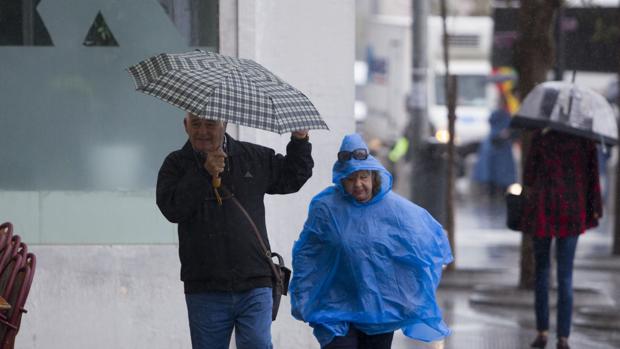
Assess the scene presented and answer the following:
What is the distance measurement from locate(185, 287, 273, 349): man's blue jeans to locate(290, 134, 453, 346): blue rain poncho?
1.18 feet

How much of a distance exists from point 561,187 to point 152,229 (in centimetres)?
279

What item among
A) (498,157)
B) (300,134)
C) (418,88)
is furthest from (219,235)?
(498,157)

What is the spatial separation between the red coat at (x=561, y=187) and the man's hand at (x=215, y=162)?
13.0 ft

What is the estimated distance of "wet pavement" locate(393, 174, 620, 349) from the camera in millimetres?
10086

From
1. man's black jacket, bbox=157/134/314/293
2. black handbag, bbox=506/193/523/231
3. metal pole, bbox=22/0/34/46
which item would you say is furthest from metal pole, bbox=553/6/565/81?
man's black jacket, bbox=157/134/314/293

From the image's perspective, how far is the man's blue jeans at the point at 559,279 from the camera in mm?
9359

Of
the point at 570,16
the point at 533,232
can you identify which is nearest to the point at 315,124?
the point at 533,232

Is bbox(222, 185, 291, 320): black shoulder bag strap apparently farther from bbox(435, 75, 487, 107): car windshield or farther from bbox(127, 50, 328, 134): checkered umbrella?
bbox(435, 75, 487, 107): car windshield

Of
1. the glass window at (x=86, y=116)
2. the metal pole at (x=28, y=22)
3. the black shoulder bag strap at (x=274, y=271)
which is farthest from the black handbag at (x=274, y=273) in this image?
the metal pole at (x=28, y=22)

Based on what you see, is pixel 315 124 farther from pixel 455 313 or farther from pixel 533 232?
pixel 455 313

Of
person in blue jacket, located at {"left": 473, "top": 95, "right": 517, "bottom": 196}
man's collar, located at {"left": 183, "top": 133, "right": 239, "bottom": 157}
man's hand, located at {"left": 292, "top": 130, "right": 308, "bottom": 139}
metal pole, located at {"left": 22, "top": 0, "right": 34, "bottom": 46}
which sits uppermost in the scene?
metal pole, located at {"left": 22, "top": 0, "right": 34, "bottom": 46}

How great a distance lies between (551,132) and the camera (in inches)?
374

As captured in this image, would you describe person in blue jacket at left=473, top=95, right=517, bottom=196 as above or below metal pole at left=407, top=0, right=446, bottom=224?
below

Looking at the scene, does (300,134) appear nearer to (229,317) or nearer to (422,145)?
(229,317)
